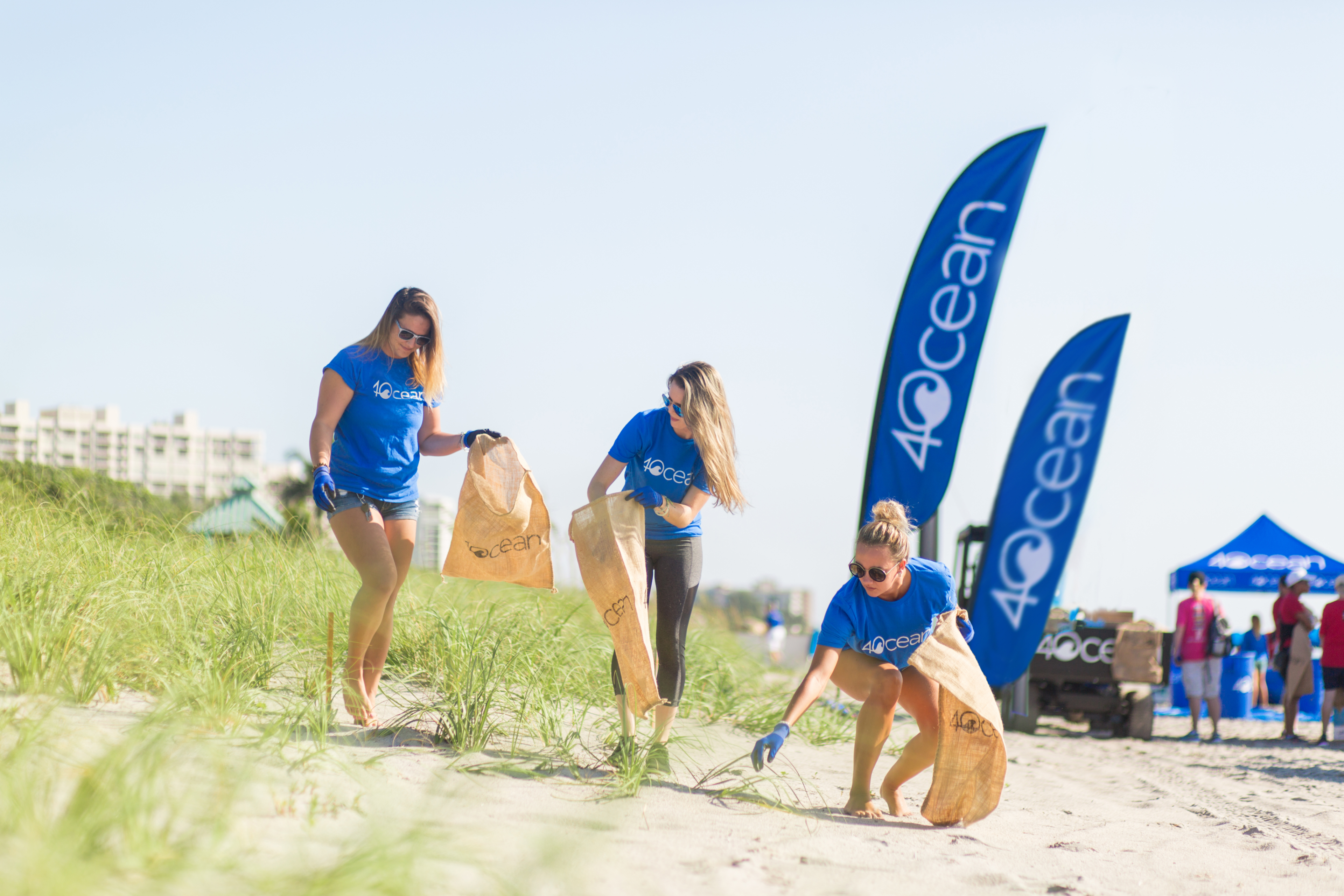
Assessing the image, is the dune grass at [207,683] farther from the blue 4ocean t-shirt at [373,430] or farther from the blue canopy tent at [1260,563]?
the blue canopy tent at [1260,563]

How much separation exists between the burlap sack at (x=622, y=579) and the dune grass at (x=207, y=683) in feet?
1.04

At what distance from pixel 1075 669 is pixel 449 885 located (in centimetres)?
806

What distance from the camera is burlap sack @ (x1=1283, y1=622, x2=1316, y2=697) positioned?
927 centimetres

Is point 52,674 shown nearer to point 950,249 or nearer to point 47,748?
point 47,748

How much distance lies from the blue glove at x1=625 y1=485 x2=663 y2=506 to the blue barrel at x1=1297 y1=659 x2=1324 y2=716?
1253 centimetres

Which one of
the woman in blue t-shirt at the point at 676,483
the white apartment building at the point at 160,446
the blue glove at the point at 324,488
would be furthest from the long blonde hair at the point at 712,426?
the white apartment building at the point at 160,446

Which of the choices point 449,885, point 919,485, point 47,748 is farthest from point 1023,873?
point 919,485

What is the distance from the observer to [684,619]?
153 inches

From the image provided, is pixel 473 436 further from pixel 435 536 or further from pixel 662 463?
pixel 435 536

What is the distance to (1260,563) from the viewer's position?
13.7 metres

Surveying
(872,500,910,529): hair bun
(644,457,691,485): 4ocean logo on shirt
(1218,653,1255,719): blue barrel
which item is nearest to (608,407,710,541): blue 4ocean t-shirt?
(644,457,691,485): 4ocean logo on shirt

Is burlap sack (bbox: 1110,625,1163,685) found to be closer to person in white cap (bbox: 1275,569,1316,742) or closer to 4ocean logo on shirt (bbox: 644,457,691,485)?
person in white cap (bbox: 1275,569,1316,742)

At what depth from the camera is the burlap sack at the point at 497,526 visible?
3996mm

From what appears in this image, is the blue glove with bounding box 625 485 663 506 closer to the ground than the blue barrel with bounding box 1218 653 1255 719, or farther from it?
farther from it
